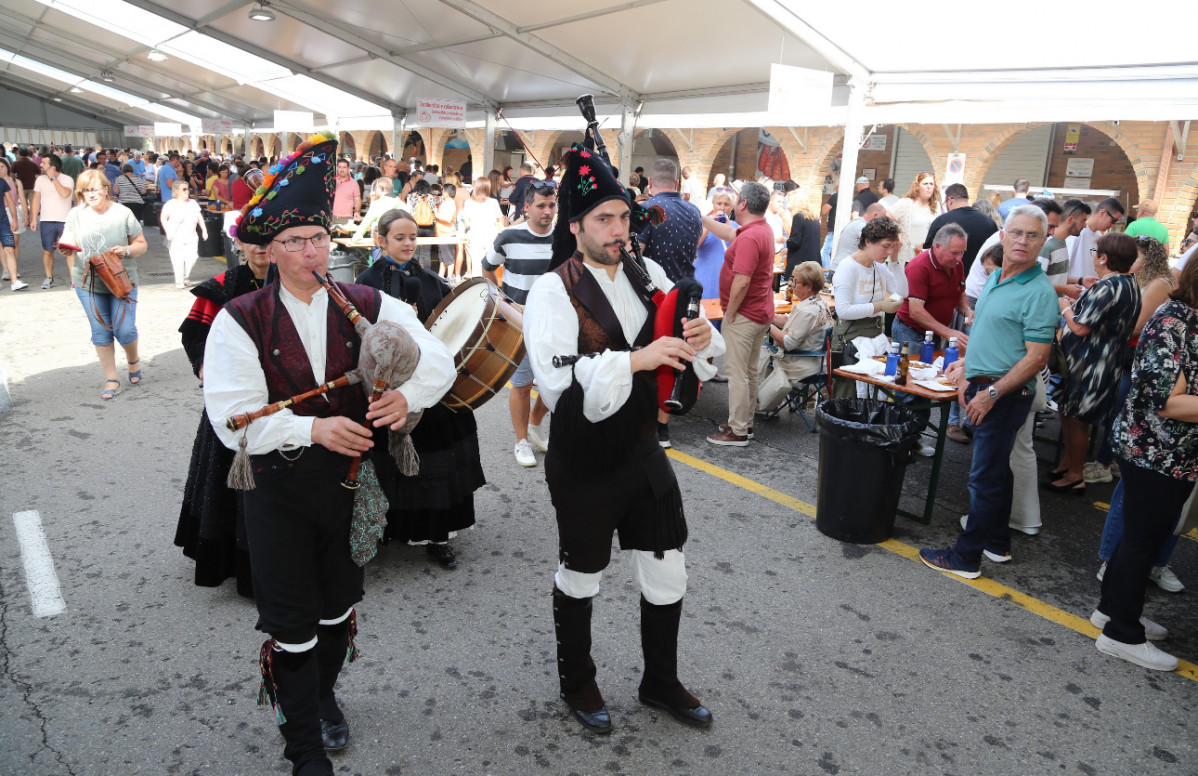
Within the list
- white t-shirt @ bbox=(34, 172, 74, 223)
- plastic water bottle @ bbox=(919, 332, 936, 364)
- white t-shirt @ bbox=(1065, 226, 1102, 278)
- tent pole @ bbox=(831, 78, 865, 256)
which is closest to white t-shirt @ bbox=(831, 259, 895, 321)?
plastic water bottle @ bbox=(919, 332, 936, 364)

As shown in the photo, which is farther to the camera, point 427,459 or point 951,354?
point 951,354

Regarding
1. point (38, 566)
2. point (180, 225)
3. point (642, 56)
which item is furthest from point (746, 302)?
point (180, 225)

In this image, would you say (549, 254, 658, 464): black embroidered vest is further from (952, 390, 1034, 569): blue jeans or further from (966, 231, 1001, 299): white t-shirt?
(966, 231, 1001, 299): white t-shirt

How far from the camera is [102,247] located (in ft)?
20.5

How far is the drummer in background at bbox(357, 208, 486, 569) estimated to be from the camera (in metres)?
3.90

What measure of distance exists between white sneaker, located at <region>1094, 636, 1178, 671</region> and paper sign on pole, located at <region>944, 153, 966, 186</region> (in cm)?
1328

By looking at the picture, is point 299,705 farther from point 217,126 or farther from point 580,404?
point 217,126

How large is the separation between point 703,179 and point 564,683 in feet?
58.2

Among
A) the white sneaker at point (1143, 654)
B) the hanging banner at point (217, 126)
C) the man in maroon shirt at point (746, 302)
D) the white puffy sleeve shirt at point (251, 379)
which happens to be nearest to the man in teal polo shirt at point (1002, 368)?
the white sneaker at point (1143, 654)

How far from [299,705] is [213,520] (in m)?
1.39

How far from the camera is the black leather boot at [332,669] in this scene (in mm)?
2588

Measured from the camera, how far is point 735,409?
20.2 feet

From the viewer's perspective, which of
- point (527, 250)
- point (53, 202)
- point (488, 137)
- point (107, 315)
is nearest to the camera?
Answer: point (527, 250)

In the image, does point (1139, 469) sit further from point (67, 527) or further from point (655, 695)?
point (67, 527)
